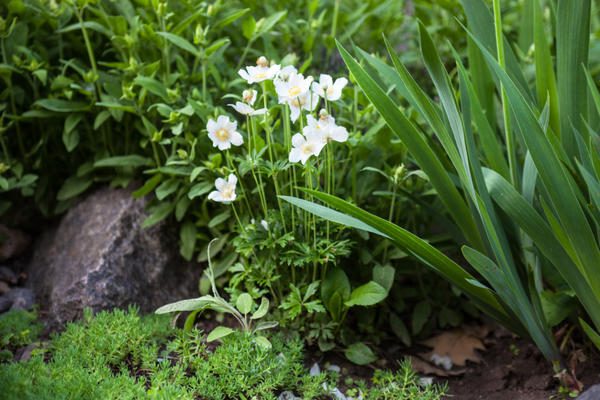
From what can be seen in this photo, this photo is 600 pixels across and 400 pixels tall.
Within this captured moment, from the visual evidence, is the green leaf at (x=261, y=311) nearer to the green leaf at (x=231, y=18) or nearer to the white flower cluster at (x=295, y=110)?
the white flower cluster at (x=295, y=110)

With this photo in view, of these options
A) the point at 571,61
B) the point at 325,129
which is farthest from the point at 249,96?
the point at 571,61

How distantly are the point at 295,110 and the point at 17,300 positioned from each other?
1295 millimetres

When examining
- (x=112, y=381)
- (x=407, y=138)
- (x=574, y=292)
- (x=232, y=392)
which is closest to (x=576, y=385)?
(x=574, y=292)

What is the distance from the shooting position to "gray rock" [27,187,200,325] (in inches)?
92.9

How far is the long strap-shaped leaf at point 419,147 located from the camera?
1881 mm

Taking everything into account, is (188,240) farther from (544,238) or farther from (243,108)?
(544,238)

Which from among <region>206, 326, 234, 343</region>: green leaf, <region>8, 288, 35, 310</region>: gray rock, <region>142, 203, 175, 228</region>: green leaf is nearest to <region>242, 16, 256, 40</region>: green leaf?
<region>142, 203, 175, 228</region>: green leaf

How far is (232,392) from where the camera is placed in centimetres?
182

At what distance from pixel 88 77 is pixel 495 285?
1.57m

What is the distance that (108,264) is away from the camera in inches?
95.2

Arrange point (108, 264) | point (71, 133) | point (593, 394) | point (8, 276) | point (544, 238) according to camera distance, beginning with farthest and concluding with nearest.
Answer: point (8, 276)
point (71, 133)
point (108, 264)
point (544, 238)
point (593, 394)

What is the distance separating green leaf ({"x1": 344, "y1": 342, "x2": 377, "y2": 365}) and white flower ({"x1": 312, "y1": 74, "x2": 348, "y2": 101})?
81cm

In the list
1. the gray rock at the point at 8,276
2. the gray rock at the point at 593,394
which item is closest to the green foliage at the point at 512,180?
the gray rock at the point at 593,394

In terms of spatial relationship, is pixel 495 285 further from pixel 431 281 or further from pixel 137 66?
pixel 137 66
